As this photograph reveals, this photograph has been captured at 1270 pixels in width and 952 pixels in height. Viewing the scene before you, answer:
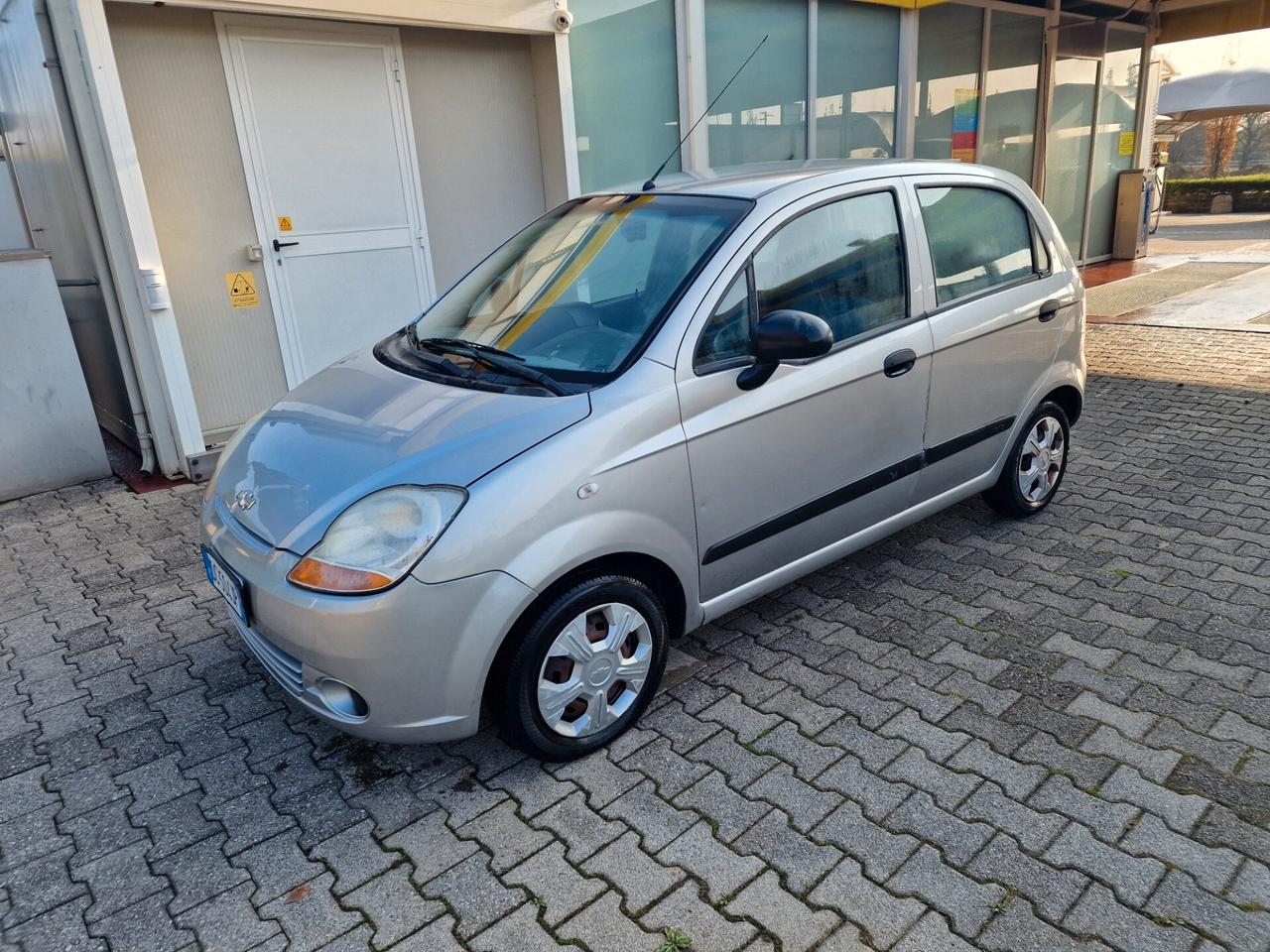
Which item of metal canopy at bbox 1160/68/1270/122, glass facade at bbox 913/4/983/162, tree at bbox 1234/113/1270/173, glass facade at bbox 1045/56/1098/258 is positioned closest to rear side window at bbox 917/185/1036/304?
glass facade at bbox 913/4/983/162

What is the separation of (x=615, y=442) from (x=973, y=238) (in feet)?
6.98

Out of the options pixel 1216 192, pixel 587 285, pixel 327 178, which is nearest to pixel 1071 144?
pixel 327 178

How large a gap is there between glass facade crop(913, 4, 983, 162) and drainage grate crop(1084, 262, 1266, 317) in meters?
2.46

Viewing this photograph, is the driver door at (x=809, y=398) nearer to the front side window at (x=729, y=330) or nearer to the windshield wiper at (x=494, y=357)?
the front side window at (x=729, y=330)

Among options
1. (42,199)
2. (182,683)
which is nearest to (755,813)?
(182,683)

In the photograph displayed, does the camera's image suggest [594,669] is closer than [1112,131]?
Yes

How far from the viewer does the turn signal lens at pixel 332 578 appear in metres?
2.39

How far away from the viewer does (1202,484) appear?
4852 millimetres

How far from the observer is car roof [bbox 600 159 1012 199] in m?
3.27

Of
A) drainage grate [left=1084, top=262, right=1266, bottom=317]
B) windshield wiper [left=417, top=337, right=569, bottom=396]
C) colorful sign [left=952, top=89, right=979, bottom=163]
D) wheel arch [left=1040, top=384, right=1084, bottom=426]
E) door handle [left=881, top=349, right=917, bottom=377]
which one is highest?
colorful sign [left=952, top=89, right=979, bottom=163]

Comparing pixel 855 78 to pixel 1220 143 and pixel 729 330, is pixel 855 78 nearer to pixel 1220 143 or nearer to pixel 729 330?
pixel 729 330

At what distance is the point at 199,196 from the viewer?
5.45m

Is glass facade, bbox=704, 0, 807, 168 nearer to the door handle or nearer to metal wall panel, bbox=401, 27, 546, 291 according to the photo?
metal wall panel, bbox=401, 27, 546, 291

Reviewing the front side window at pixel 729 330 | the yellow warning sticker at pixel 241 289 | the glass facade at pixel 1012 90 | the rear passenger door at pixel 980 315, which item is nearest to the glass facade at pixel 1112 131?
the glass facade at pixel 1012 90
